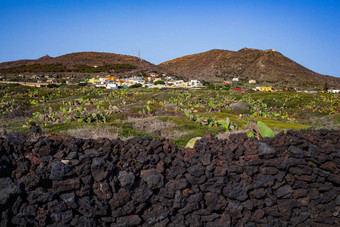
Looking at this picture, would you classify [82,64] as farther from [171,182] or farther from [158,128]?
[171,182]

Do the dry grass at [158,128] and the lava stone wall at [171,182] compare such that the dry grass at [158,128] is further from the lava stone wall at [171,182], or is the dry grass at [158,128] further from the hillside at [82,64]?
the hillside at [82,64]

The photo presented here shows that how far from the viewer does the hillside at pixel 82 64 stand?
299ft

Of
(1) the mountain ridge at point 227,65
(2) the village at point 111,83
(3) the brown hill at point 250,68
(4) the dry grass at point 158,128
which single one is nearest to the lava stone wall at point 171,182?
(4) the dry grass at point 158,128

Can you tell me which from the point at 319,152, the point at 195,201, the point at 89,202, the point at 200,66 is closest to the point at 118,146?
the point at 89,202

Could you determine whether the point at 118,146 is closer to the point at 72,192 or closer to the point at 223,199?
the point at 72,192

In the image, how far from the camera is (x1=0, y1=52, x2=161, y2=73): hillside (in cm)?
9106

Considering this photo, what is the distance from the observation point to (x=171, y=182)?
19.3 ft

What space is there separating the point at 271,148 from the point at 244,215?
1563mm

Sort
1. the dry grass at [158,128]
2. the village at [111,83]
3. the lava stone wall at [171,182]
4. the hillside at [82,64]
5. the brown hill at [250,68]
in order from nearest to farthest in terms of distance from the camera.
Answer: the lava stone wall at [171,182] < the dry grass at [158,128] < the village at [111,83] < the hillside at [82,64] < the brown hill at [250,68]

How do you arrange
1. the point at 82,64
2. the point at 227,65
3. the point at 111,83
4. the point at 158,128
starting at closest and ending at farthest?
the point at 158,128
the point at 111,83
the point at 82,64
the point at 227,65

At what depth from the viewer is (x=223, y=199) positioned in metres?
6.00

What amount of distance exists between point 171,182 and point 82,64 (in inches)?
4081

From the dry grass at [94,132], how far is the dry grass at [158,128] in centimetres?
166

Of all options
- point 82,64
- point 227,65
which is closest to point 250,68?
point 227,65
